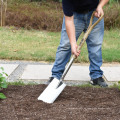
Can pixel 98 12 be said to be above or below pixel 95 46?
above

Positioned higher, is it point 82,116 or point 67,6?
point 67,6

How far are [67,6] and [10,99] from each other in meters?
1.19

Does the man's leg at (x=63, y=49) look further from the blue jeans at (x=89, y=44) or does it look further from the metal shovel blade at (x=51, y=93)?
the metal shovel blade at (x=51, y=93)

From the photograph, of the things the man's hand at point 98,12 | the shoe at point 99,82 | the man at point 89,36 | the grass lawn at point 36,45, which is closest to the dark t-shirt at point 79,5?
the man at point 89,36

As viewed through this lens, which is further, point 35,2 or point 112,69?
point 35,2

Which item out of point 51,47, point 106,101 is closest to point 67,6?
point 106,101

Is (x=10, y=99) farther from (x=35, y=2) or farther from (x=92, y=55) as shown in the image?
(x=35, y=2)

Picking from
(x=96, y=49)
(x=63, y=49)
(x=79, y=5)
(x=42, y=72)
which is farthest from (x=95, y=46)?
(x=42, y=72)

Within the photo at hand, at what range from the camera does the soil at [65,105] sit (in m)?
2.46

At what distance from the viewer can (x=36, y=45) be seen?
582 cm

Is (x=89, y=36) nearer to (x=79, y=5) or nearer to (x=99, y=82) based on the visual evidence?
(x=79, y=5)

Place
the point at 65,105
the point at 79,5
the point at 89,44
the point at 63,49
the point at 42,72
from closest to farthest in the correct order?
1. the point at 65,105
2. the point at 79,5
3. the point at 63,49
4. the point at 89,44
5. the point at 42,72

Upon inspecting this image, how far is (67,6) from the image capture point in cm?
296

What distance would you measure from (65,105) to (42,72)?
1.36 m
